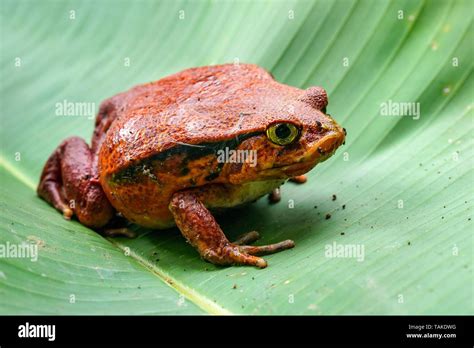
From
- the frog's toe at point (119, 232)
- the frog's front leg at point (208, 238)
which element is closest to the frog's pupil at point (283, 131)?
the frog's front leg at point (208, 238)

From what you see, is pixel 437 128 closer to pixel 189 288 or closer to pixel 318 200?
pixel 318 200

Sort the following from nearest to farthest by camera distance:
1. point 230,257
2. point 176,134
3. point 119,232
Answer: point 230,257
point 176,134
point 119,232

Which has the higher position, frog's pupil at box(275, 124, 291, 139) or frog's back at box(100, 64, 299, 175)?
frog's pupil at box(275, 124, 291, 139)

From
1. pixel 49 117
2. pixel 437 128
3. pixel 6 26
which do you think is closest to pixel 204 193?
pixel 437 128

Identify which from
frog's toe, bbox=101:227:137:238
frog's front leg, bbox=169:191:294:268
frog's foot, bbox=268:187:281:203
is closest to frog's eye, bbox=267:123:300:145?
frog's front leg, bbox=169:191:294:268

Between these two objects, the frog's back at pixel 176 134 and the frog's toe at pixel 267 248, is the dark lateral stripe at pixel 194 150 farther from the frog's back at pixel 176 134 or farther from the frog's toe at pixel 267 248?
the frog's toe at pixel 267 248

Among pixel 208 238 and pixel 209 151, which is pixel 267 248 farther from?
pixel 209 151

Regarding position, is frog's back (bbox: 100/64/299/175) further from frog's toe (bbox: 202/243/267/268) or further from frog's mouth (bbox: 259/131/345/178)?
frog's toe (bbox: 202/243/267/268)

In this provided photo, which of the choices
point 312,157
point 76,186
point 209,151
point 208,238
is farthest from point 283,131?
point 76,186
